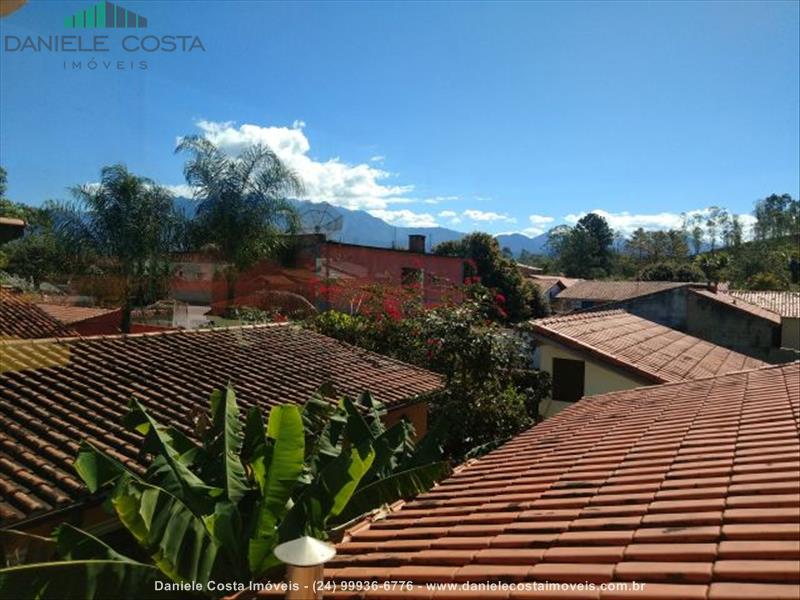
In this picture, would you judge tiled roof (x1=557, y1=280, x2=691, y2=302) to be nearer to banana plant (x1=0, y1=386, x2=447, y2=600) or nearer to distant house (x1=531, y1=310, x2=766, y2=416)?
distant house (x1=531, y1=310, x2=766, y2=416)

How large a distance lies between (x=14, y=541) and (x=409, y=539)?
3.82 meters

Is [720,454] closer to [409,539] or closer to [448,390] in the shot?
[409,539]

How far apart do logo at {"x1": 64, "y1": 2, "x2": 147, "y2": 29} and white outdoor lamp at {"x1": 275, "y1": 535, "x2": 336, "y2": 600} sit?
1124 centimetres

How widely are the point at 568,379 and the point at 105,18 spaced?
13.9m

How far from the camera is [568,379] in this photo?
15.3 meters

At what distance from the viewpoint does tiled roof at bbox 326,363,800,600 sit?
2064mm

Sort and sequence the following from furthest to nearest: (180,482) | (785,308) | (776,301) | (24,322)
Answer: (776,301) → (785,308) → (24,322) → (180,482)

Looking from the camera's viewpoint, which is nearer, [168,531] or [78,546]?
[168,531]

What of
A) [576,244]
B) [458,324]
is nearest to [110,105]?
[458,324]

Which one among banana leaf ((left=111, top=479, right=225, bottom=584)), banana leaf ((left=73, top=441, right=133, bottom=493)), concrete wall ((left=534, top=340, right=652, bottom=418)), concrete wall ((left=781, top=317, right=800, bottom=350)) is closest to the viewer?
banana leaf ((left=111, top=479, right=225, bottom=584))

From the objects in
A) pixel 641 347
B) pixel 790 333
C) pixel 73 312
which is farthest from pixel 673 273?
pixel 73 312

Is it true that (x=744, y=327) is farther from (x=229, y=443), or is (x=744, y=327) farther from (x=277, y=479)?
(x=277, y=479)

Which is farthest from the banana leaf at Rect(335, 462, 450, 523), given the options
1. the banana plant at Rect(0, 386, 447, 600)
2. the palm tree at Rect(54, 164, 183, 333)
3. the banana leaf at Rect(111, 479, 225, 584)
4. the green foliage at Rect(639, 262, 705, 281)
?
the green foliage at Rect(639, 262, 705, 281)

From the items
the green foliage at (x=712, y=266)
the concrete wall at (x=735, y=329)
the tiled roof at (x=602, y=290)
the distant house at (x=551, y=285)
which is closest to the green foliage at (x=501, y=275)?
the tiled roof at (x=602, y=290)
